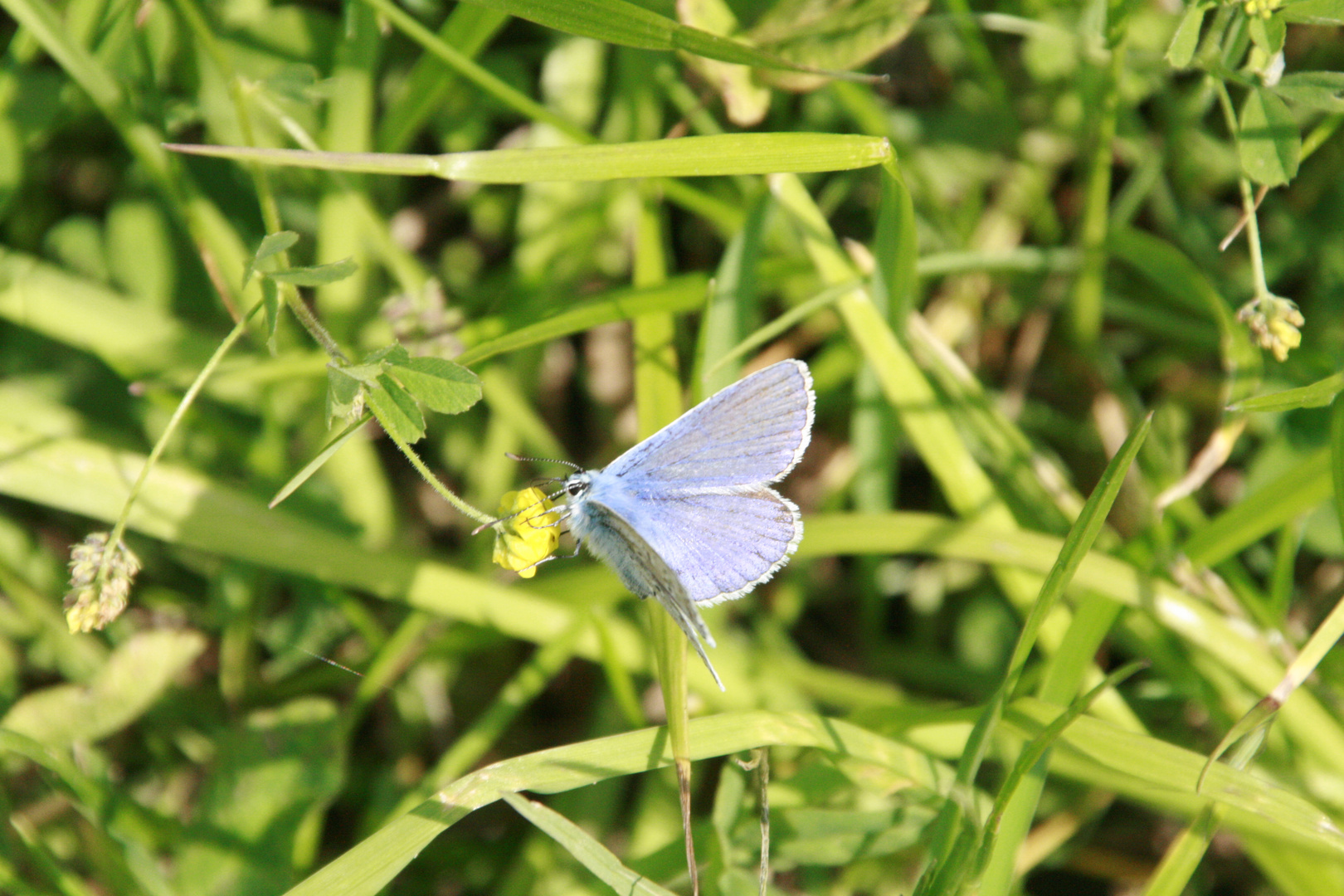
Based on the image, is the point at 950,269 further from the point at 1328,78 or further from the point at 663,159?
the point at 663,159

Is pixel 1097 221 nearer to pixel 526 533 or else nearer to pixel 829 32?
pixel 829 32

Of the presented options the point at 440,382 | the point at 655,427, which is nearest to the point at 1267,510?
the point at 655,427

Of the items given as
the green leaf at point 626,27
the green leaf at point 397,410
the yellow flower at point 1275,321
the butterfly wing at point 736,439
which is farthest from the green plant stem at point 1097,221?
the green leaf at point 397,410

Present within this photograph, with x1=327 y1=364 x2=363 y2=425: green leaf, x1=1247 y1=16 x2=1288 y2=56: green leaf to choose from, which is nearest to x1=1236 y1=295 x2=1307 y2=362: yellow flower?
x1=1247 y1=16 x2=1288 y2=56: green leaf

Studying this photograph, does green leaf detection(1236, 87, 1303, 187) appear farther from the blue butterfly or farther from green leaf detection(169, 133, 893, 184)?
the blue butterfly

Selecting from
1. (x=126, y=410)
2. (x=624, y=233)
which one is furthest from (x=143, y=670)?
(x=624, y=233)

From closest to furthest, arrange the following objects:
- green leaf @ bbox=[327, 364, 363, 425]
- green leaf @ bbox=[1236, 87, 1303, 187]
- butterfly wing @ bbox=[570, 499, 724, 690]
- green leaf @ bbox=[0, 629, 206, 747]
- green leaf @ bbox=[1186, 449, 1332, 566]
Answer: butterfly wing @ bbox=[570, 499, 724, 690] → green leaf @ bbox=[327, 364, 363, 425] → green leaf @ bbox=[1236, 87, 1303, 187] → green leaf @ bbox=[1186, 449, 1332, 566] → green leaf @ bbox=[0, 629, 206, 747]
